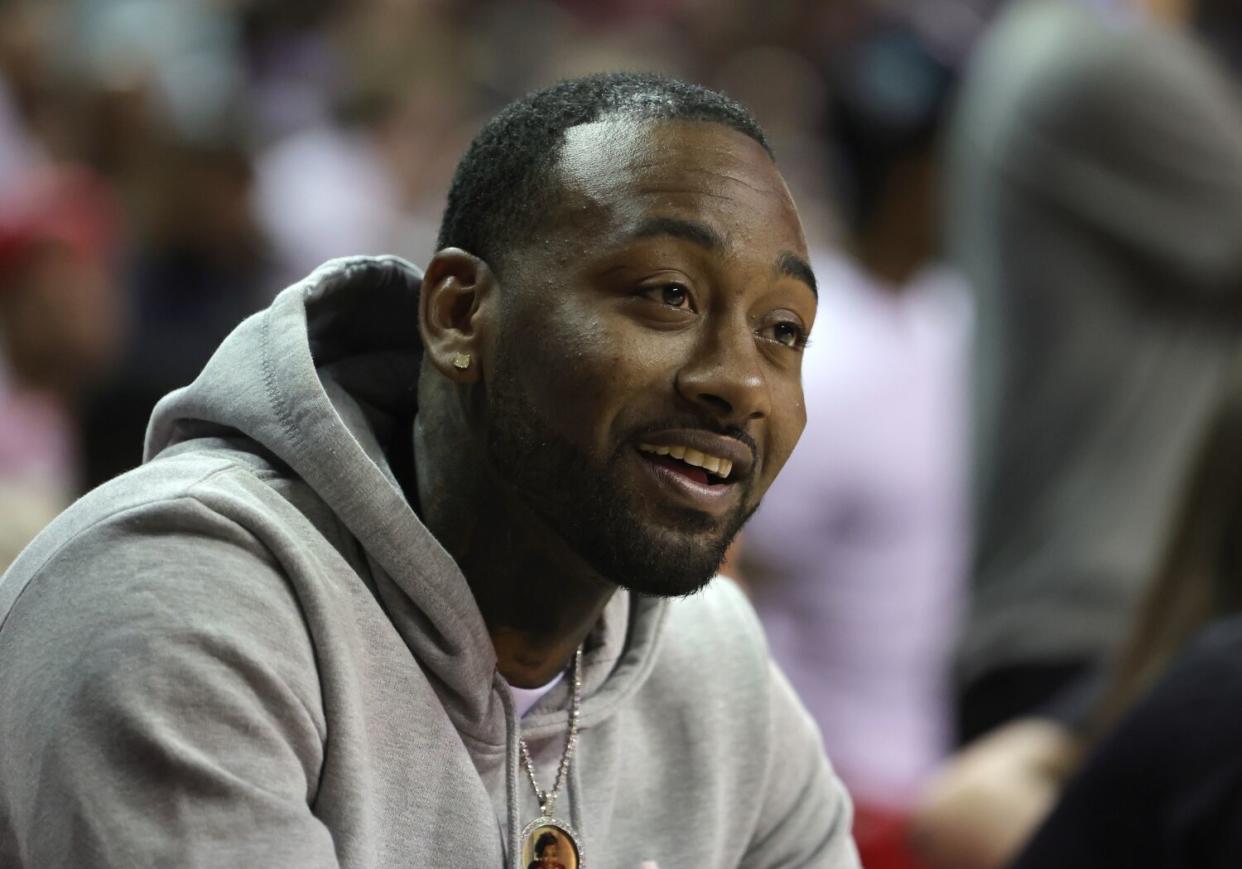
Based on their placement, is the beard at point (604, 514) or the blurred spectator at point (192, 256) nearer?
the beard at point (604, 514)

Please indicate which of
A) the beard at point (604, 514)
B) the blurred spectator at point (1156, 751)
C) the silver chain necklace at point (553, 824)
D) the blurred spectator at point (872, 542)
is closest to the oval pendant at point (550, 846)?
the silver chain necklace at point (553, 824)

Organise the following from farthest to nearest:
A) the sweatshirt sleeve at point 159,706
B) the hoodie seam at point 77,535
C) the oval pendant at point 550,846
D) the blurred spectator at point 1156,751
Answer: the blurred spectator at point 1156,751, the oval pendant at point 550,846, the hoodie seam at point 77,535, the sweatshirt sleeve at point 159,706

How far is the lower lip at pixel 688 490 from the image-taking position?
72.5 inches

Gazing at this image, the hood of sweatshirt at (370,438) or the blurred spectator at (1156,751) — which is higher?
the hood of sweatshirt at (370,438)

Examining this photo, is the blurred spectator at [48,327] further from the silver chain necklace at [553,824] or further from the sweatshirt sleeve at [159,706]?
the sweatshirt sleeve at [159,706]

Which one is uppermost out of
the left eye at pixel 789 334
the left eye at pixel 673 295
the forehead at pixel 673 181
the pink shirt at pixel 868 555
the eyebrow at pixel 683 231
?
the forehead at pixel 673 181

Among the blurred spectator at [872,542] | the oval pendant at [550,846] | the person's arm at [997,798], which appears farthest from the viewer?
the blurred spectator at [872,542]

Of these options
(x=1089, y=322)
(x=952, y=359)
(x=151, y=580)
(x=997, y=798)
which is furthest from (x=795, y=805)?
(x=952, y=359)

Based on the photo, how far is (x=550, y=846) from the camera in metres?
1.97

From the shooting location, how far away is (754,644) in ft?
7.47

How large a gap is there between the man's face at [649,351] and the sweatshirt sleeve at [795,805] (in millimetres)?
421

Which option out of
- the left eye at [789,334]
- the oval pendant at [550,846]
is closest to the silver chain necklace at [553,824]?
the oval pendant at [550,846]

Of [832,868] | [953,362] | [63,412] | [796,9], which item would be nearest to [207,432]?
[832,868]

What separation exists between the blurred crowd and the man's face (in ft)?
4.37
